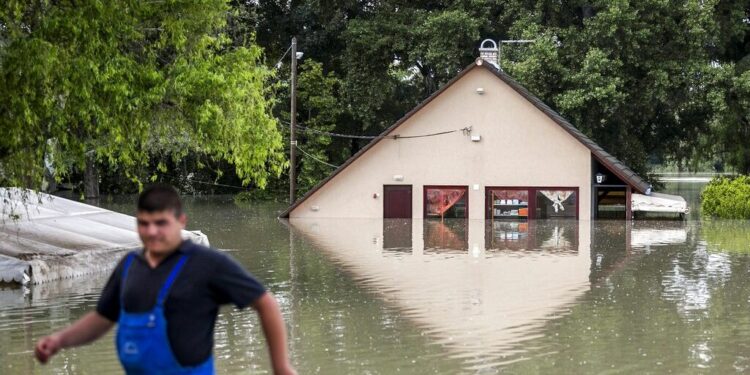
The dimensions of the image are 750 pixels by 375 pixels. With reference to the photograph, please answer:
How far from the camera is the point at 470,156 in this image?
43.2 metres

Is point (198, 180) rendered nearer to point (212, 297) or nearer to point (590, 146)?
point (590, 146)

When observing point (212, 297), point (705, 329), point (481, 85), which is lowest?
point (705, 329)

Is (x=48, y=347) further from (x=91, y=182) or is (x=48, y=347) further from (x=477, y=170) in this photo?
(x=91, y=182)

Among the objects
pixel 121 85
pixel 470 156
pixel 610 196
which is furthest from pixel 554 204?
pixel 121 85

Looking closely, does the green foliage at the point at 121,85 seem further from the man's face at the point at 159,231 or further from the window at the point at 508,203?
the window at the point at 508,203

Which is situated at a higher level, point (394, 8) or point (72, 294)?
point (394, 8)

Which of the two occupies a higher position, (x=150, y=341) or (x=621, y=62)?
(x=621, y=62)

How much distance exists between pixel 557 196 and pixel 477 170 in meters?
3.19

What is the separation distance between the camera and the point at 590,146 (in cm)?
4138

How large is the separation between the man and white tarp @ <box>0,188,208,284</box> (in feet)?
42.1

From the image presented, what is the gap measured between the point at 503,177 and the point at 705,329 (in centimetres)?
2861

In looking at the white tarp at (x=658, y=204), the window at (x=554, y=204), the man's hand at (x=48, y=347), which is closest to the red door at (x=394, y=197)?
the window at (x=554, y=204)

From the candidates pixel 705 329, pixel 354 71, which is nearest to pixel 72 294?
pixel 705 329

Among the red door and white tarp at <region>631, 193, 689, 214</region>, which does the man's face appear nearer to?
the red door
